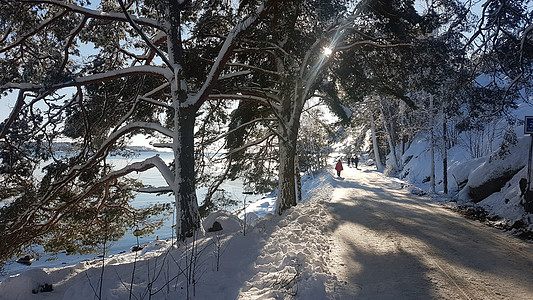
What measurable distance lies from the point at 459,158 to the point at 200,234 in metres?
24.0

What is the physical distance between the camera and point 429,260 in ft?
16.4

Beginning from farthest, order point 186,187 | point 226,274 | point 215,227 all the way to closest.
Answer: point 215,227 < point 186,187 < point 226,274

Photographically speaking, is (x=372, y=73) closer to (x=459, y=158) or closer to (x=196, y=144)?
(x=196, y=144)

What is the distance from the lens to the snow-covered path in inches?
153

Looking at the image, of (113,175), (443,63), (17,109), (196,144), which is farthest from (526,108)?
(17,109)

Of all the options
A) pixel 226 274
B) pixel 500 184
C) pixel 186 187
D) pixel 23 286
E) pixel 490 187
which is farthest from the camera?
pixel 490 187

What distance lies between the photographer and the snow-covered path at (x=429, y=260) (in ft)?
12.7

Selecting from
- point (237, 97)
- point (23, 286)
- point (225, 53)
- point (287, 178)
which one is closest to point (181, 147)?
point (225, 53)

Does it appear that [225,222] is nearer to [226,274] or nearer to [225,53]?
[226,274]

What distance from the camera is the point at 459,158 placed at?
23359 mm

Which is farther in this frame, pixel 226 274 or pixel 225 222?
pixel 225 222

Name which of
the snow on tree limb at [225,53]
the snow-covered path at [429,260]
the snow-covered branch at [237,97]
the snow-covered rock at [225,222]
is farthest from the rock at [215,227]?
the snow-covered branch at [237,97]

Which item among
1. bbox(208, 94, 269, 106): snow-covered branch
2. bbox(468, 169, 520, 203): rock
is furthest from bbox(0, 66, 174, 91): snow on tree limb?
bbox(468, 169, 520, 203): rock

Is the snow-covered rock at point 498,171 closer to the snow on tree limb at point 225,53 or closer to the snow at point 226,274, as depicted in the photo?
the snow at point 226,274
